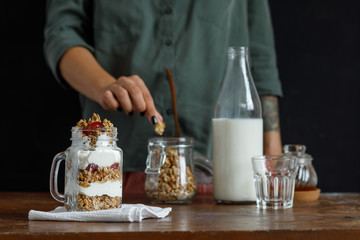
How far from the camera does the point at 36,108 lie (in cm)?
211

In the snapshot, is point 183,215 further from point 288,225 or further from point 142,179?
point 142,179

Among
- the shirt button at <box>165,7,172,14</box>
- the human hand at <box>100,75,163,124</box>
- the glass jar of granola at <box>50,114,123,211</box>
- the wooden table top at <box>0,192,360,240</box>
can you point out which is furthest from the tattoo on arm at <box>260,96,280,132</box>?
the glass jar of granola at <box>50,114,123,211</box>

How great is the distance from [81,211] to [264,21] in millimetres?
1271

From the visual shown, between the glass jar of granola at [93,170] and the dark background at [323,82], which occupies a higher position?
the dark background at [323,82]

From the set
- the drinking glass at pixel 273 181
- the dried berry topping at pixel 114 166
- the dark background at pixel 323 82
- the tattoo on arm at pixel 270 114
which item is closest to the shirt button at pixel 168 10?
the tattoo on arm at pixel 270 114

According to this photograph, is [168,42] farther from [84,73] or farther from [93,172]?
[93,172]

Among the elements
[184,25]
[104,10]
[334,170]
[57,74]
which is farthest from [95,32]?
[334,170]

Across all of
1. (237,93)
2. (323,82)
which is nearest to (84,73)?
(237,93)

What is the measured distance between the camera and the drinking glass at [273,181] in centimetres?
105

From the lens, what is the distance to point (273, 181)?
106cm

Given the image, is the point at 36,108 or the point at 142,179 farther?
the point at 36,108

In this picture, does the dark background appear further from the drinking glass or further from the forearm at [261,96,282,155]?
the drinking glass

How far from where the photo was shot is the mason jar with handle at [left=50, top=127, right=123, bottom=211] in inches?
35.5

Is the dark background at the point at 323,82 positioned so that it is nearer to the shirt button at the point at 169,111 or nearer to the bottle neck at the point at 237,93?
the shirt button at the point at 169,111
